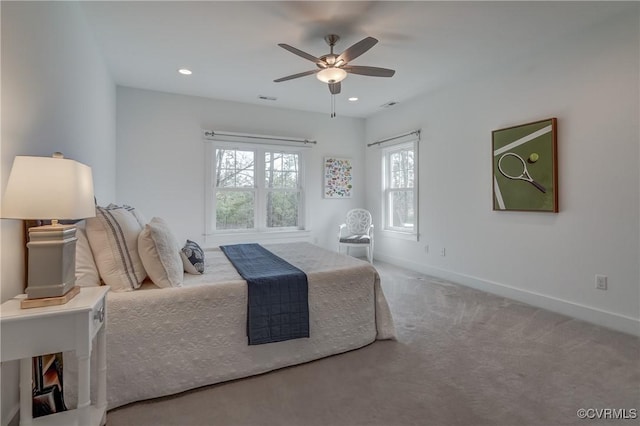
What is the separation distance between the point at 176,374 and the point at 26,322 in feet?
2.82

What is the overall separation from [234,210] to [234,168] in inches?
26.3

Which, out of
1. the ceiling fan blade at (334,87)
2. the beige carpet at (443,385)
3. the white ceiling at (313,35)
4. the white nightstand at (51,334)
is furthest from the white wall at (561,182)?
the white nightstand at (51,334)

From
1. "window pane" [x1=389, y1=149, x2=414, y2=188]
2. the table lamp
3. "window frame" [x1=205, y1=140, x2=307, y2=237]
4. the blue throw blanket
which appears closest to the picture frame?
"window frame" [x1=205, y1=140, x2=307, y2=237]

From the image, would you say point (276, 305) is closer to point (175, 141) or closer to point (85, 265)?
point (85, 265)

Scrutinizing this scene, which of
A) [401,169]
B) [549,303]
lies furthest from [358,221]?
[549,303]

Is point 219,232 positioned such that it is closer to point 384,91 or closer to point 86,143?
point 86,143

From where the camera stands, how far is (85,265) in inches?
66.1

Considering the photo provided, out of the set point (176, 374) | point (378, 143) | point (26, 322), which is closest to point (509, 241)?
point (378, 143)

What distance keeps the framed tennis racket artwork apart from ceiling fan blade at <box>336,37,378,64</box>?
201 cm

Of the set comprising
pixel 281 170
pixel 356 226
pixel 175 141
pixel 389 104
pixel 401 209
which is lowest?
pixel 356 226

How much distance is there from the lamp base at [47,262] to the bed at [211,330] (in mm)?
437

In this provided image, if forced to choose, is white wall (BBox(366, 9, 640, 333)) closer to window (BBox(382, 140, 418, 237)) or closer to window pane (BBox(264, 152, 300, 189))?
window (BBox(382, 140, 418, 237))

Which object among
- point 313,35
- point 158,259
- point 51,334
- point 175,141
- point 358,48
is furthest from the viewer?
point 175,141

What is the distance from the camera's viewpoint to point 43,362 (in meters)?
1.51
